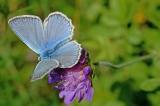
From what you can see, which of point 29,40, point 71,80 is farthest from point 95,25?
point 29,40

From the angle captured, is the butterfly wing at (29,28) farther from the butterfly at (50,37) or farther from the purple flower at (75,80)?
the purple flower at (75,80)

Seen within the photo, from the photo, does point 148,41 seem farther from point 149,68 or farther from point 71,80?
point 71,80

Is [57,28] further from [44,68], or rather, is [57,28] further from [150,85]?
[150,85]

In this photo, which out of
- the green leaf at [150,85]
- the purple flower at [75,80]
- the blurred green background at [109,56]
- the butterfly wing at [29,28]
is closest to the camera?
the butterfly wing at [29,28]

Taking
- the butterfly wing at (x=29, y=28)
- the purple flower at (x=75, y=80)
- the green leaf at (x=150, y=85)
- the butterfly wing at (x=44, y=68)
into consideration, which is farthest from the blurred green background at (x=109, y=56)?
the butterfly wing at (x=44, y=68)

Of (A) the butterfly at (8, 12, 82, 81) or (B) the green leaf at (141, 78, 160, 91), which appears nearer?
(A) the butterfly at (8, 12, 82, 81)

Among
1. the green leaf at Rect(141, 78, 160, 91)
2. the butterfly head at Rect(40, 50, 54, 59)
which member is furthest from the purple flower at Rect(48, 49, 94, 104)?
the green leaf at Rect(141, 78, 160, 91)

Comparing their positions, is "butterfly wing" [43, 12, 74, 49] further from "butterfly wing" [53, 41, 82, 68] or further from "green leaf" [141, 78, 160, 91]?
"green leaf" [141, 78, 160, 91]
